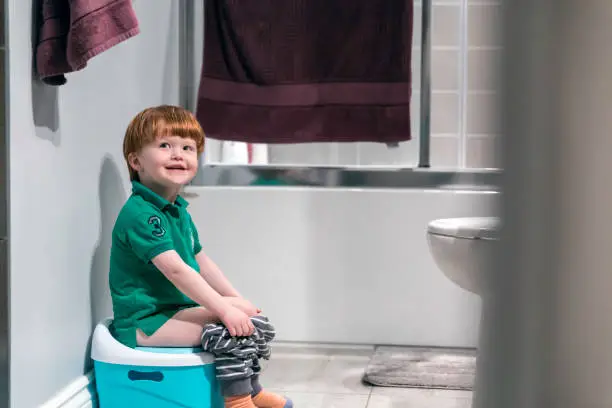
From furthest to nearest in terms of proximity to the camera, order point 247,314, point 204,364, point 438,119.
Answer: point 438,119 → point 247,314 → point 204,364

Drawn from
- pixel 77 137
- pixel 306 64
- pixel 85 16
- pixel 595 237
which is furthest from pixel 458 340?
pixel 595 237

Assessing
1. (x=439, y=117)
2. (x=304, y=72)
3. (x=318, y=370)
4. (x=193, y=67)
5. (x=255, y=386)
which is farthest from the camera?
(x=439, y=117)

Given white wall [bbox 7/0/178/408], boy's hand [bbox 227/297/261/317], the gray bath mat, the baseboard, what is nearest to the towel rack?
white wall [bbox 7/0/178/408]

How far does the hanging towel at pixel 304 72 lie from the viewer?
244cm

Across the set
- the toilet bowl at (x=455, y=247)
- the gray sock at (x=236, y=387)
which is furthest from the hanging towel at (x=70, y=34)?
the toilet bowl at (x=455, y=247)

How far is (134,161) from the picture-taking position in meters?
1.81

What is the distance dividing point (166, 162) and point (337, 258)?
0.86 m

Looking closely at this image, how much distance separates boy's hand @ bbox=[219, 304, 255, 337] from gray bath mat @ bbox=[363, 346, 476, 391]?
583 mm

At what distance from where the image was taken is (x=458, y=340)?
2432 millimetres

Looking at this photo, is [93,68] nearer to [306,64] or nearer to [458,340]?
[306,64]

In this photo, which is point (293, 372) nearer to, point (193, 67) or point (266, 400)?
point (266, 400)

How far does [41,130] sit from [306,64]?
1079 millimetres

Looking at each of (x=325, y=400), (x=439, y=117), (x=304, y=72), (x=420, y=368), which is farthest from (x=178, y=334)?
(x=439, y=117)

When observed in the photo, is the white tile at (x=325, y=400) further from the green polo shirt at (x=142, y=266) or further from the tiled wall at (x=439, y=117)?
the tiled wall at (x=439, y=117)
